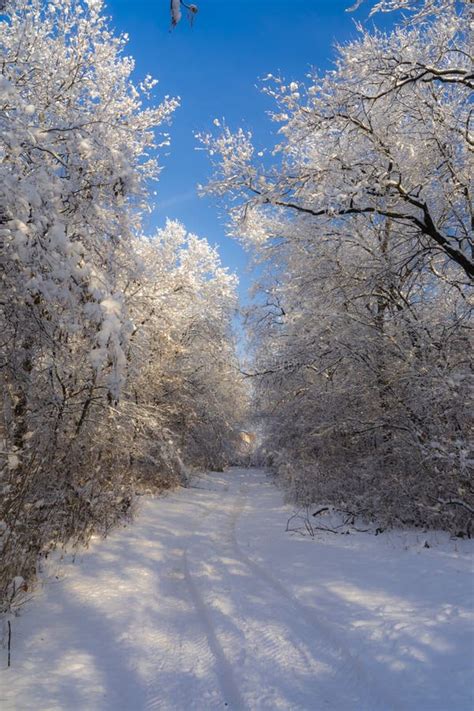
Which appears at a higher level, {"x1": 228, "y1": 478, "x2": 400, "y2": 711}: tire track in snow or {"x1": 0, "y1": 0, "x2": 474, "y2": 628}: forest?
{"x1": 0, "y1": 0, "x2": 474, "y2": 628}: forest

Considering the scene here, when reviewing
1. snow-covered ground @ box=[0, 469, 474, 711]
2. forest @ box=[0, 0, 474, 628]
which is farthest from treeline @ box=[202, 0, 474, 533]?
snow-covered ground @ box=[0, 469, 474, 711]

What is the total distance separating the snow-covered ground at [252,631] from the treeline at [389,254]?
1.86 metres

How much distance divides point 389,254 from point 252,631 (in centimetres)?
692

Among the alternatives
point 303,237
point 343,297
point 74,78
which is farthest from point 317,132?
point 74,78

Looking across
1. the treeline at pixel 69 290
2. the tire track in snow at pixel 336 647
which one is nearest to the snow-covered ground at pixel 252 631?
the tire track in snow at pixel 336 647

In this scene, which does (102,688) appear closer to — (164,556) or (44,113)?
(164,556)

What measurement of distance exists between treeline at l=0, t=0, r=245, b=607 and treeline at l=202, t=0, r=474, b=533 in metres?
3.03

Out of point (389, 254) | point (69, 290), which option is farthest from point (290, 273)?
point (69, 290)

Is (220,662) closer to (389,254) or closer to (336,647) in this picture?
(336,647)

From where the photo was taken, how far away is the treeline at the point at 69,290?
333cm

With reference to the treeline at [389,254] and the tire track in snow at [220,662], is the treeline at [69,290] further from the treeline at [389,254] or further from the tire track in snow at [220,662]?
the treeline at [389,254]

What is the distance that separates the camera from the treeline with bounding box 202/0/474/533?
22.3 feet

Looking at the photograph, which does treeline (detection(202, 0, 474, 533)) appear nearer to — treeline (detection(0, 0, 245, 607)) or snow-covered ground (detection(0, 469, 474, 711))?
snow-covered ground (detection(0, 469, 474, 711))

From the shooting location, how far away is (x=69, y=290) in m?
3.40
